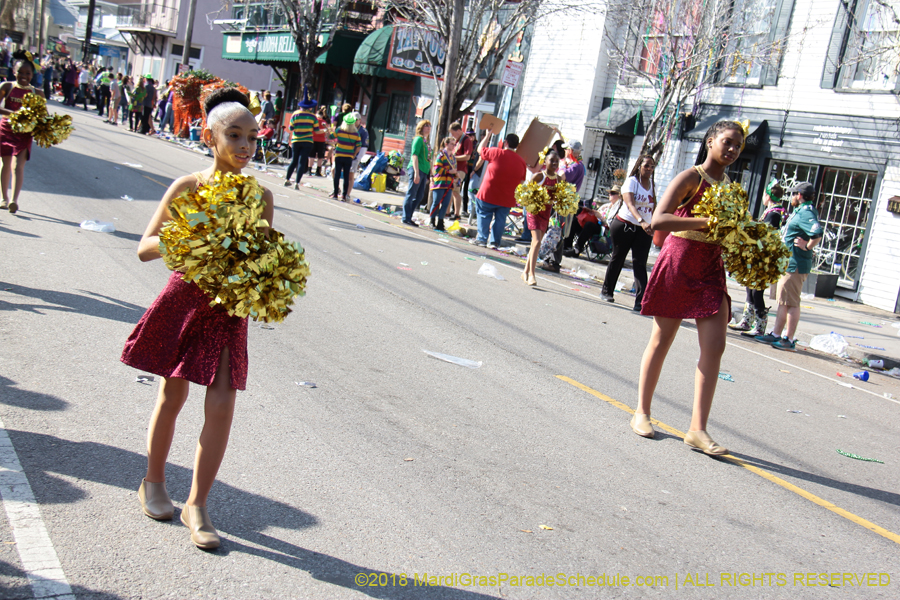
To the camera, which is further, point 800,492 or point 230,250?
point 800,492

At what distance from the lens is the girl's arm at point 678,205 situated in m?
5.06

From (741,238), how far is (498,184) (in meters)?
8.54

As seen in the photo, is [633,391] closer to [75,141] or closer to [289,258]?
[289,258]

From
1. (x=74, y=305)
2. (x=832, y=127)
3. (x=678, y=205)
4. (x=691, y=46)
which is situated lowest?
(x=74, y=305)

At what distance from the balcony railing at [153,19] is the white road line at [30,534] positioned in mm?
53716

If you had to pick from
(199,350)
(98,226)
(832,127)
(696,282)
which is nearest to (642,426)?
(696,282)

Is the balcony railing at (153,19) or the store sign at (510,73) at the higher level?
the balcony railing at (153,19)

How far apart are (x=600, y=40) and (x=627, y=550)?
18701 millimetres

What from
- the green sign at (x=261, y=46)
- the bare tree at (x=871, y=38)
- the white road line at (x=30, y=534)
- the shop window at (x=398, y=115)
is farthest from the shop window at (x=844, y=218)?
the green sign at (x=261, y=46)

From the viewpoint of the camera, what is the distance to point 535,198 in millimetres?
10898

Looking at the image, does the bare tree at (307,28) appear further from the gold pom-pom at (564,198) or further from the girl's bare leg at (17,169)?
the girl's bare leg at (17,169)

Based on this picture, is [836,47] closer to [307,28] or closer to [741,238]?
[741,238]

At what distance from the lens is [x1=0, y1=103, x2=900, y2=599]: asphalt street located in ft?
10.6

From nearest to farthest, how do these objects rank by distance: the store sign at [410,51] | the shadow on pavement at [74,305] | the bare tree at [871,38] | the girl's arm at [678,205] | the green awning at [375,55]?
the girl's arm at [678,205] → the shadow on pavement at [74,305] → the bare tree at [871,38] → the store sign at [410,51] → the green awning at [375,55]
